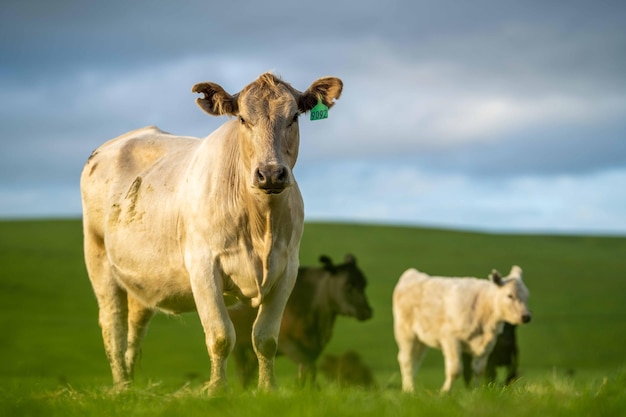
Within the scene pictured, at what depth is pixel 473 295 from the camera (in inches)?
718

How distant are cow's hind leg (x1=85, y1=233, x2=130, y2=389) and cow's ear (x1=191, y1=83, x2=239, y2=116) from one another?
3.04 m

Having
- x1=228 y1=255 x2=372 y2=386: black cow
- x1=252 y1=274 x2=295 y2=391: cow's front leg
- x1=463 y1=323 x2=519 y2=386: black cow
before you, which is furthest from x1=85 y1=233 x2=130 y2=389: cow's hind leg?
x1=463 y1=323 x2=519 y2=386: black cow

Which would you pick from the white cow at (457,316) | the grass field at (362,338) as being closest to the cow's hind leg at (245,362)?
the grass field at (362,338)

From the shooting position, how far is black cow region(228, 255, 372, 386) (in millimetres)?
15711

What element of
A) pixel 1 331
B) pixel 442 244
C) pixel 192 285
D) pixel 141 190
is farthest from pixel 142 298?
pixel 442 244

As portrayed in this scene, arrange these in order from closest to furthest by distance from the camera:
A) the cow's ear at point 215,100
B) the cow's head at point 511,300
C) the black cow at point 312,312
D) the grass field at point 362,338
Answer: the grass field at point 362,338 → the cow's ear at point 215,100 → the black cow at point 312,312 → the cow's head at point 511,300

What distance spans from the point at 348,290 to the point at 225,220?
11.0 m

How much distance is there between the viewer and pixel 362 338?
35.0 metres

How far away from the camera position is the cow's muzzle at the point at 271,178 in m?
7.19

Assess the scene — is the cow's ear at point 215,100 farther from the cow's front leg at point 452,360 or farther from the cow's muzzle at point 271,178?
the cow's front leg at point 452,360

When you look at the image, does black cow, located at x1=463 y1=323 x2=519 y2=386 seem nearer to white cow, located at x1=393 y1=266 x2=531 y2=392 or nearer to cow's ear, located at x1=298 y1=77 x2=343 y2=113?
white cow, located at x1=393 y1=266 x2=531 y2=392

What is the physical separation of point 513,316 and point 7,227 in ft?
142

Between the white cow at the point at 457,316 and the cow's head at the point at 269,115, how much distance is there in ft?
32.2

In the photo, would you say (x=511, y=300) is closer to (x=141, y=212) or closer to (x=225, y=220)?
(x=141, y=212)
